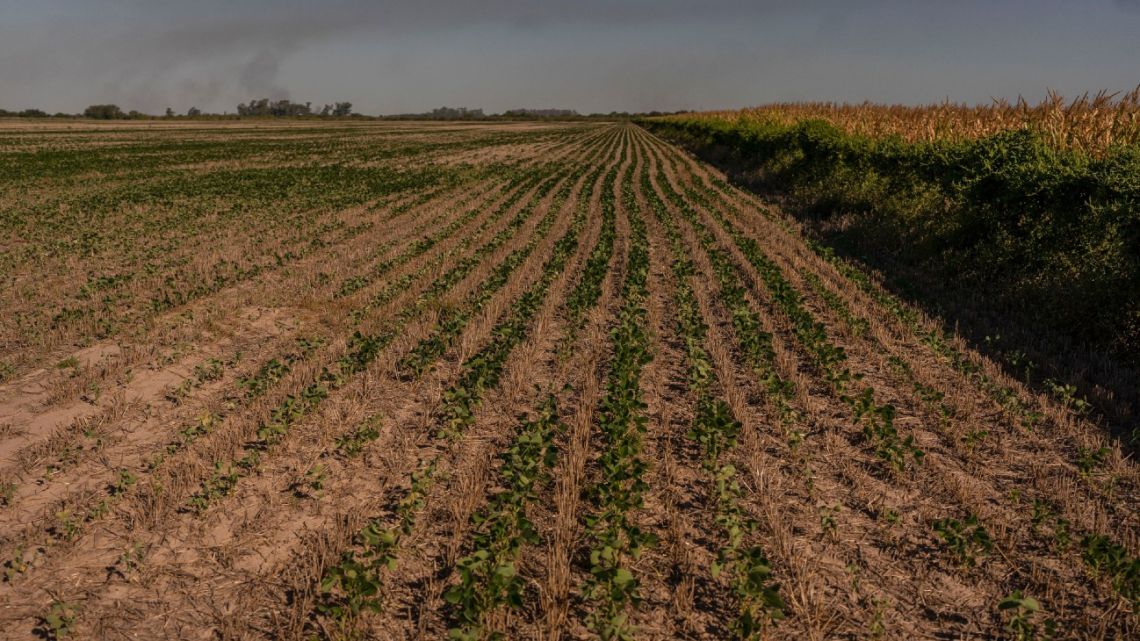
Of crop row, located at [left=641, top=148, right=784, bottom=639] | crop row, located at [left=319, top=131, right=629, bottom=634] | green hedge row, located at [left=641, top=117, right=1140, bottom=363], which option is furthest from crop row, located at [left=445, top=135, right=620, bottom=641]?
green hedge row, located at [left=641, top=117, right=1140, bottom=363]

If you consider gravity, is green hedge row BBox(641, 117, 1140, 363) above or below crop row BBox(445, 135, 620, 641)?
above

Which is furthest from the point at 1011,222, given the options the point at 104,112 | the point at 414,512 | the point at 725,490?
the point at 104,112

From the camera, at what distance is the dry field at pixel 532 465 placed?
4215mm

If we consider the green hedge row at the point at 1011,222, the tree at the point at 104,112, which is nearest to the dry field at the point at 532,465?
the green hedge row at the point at 1011,222

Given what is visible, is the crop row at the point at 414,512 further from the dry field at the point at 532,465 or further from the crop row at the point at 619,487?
the crop row at the point at 619,487

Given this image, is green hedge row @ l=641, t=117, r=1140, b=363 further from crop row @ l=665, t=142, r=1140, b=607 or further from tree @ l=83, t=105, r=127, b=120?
tree @ l=83, t=105, r=127, b=120

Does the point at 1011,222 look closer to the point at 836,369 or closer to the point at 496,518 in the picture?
the point at 836,369

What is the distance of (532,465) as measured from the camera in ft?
18.1

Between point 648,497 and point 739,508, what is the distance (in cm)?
79

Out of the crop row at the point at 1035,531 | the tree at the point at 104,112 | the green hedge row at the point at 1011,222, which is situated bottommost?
the crop row at the point at 1035,531

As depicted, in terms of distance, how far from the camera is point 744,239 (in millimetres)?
15672

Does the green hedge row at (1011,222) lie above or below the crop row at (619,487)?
above

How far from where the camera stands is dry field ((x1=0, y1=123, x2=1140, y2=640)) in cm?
421

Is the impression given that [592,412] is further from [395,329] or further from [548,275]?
Answer: [548,275]
